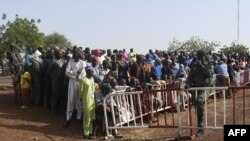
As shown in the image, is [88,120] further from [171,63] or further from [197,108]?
[171,63]

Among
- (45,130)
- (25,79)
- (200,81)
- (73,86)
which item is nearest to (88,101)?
(73,86)

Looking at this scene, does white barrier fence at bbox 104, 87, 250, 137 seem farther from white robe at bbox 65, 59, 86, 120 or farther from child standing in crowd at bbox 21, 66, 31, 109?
child standing in crowd at bbox 21, 66, 31, 109

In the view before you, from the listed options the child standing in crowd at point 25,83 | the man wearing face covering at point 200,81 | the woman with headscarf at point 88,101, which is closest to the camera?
the man wearing face covering at point 200,81

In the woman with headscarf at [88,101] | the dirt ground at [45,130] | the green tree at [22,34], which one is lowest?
the dirt ground at [45,130]

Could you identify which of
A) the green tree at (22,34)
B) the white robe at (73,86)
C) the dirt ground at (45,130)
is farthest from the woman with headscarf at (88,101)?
the green tree at (22,34)

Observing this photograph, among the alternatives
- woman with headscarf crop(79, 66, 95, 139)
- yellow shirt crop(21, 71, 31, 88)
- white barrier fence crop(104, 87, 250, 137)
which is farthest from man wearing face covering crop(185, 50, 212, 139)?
yellow shirt crop(21, 71, 31, 88)

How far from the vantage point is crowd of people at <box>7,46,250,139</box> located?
39.0ft

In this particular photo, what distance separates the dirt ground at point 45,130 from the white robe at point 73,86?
1.66ft

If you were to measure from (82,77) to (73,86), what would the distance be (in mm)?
507

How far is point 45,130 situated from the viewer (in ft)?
39.9

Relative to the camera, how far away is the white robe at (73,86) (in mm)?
12375

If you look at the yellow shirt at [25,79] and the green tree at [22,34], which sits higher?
the green tree at [22,34]

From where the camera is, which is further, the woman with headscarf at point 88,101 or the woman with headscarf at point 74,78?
the woman with headscarf at point 74,78

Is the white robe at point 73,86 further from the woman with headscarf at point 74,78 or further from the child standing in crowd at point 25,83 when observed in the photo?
the child standing in crowd at point 25,83
